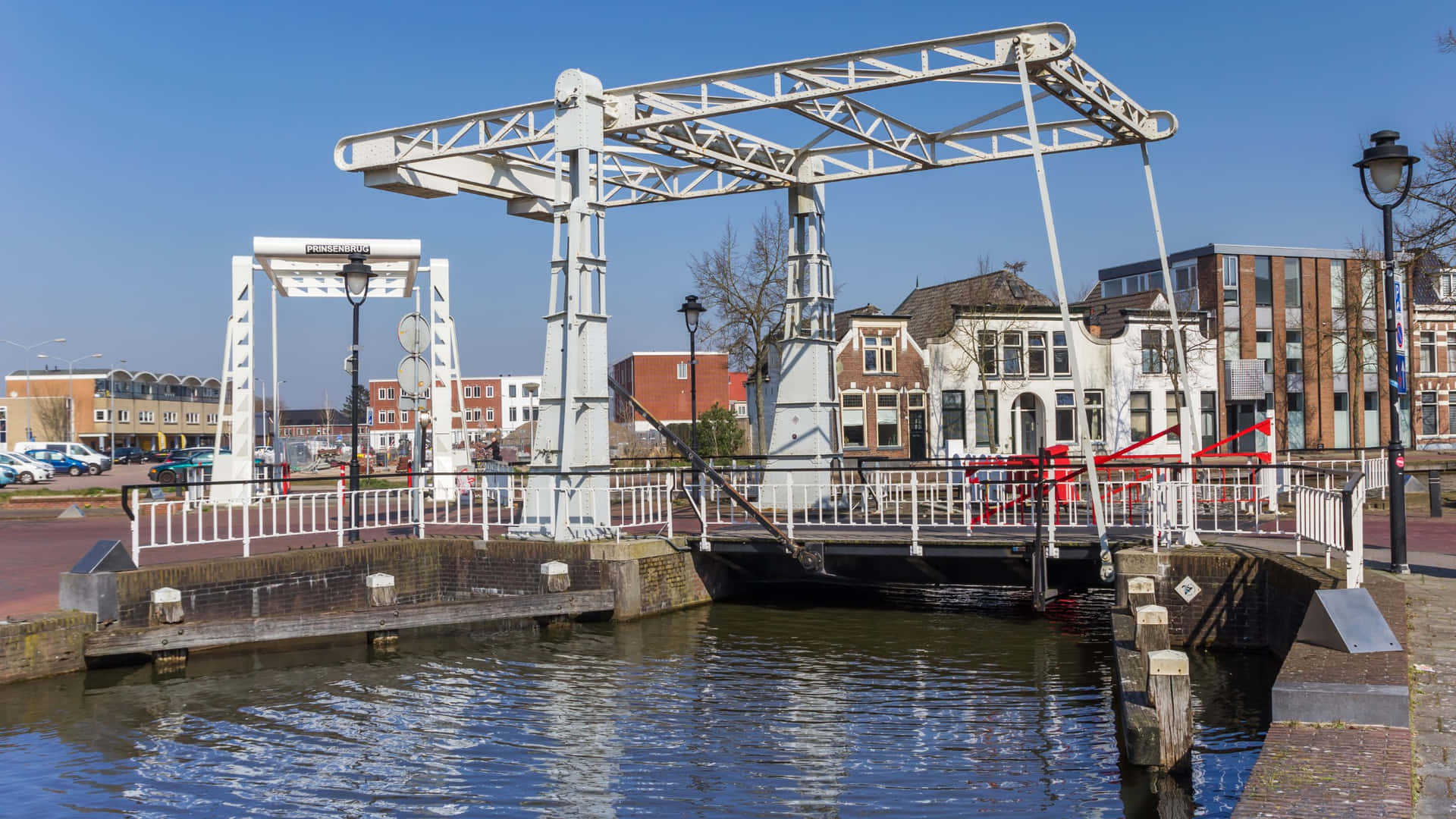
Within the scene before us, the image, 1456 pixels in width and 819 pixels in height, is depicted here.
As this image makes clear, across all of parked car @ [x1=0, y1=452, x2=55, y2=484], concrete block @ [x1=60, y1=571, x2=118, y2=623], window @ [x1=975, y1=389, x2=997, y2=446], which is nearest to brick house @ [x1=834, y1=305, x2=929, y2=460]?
window @ [x1=975, y1=389, x2=997, y2=446]

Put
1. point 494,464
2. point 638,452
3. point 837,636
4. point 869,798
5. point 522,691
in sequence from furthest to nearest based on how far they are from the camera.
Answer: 1. point 638,452
2. point 494,464
3. point 837,636
4. point 522,691
5. point 869,798

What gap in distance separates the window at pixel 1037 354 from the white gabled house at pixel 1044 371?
3cm

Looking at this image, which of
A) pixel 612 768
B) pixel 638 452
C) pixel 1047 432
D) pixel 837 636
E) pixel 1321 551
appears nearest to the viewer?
pixel 612 768

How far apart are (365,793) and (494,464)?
16.3 m

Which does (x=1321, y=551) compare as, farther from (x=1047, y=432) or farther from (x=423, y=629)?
(x=1047, y=432)

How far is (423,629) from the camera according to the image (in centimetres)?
1439

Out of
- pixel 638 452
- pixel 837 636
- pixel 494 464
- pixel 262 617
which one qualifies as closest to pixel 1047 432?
pixel 638 452

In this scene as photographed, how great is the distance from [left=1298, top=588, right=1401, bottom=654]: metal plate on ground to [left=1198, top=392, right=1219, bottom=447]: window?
3381cm

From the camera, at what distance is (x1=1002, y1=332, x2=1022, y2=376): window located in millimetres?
36719

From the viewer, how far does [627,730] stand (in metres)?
9.60

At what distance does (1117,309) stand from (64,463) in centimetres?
4850

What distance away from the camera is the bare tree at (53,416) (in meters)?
80.4

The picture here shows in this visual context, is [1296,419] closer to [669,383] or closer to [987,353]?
[987,353]

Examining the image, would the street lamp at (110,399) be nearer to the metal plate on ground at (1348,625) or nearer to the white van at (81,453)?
the white van at (81,453)
